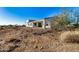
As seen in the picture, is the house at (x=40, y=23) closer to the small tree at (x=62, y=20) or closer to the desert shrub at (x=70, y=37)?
the small tree at (x=62, y=20)

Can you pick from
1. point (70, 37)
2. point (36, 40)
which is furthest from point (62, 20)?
point (36, 40)

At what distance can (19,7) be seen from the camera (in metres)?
2.44

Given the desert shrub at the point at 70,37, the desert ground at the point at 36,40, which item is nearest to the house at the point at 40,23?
the desert ground at the point at 36,40

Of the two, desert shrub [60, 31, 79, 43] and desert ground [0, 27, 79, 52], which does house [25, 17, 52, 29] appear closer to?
desert ground [0, 27, 79, 52]

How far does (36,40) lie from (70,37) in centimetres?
50

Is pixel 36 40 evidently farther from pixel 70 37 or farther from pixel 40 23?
pixel 70 37

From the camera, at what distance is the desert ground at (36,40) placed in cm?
239

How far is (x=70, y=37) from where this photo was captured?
240cm

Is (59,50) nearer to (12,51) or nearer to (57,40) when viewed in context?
(57,40)

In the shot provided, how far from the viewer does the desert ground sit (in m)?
2.39

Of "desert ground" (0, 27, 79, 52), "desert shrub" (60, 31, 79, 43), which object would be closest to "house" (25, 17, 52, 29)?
"desert ground" (0, 27, 79, 52)
